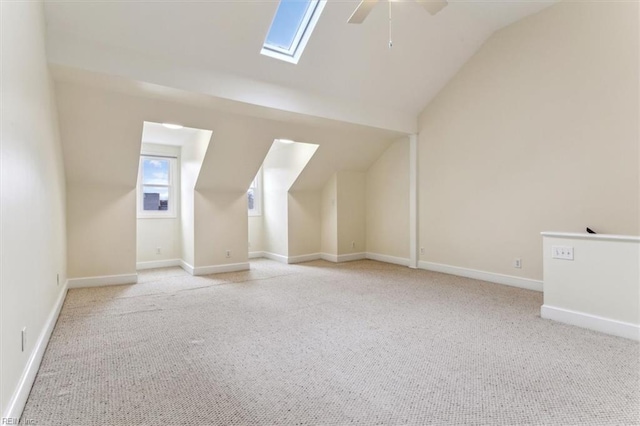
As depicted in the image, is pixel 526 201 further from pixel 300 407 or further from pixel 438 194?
pixel 300 407

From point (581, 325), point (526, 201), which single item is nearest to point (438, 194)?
point (526, 201)

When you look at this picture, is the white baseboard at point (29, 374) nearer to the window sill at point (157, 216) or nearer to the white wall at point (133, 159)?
the white wall at point (133, 159)

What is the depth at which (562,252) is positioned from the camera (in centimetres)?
290

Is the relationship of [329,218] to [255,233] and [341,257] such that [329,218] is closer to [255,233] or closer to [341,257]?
[341,257]

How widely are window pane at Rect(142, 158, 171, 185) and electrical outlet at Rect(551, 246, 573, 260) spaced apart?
605 cm

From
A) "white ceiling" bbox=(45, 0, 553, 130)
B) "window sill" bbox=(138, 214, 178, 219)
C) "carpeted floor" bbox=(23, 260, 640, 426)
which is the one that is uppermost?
"white ceiling" bbox=(45, 0, 553, 130)

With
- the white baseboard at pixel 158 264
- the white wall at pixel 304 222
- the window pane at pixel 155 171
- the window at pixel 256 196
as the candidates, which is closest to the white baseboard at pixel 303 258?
the white wall at pixel 304 222

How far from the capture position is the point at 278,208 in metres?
6.47

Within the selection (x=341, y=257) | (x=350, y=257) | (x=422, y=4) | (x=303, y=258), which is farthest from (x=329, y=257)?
(x=422, y=4)

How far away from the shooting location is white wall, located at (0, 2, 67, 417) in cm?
153

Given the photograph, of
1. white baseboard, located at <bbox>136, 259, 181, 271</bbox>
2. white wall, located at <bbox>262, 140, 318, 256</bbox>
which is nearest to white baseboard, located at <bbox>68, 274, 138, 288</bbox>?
white baseboard, located at <bbox>136, 259, 181, 271</bbox>

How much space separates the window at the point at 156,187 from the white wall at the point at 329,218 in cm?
294

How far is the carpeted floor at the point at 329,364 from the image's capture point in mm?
1641

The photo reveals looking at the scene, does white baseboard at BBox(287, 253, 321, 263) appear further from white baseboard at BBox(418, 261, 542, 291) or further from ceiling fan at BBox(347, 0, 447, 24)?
ceiling fan at BBox(347, 0, 447, 24)
